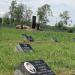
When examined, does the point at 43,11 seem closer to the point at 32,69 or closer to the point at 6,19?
the point at 6,19

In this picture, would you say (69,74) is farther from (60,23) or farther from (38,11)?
(60,23)

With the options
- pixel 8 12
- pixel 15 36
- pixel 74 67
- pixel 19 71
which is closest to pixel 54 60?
pixel 74 67

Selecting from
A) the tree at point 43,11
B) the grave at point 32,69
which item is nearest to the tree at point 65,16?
the tree at point 43,11

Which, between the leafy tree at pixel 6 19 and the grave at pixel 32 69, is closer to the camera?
the grave at pixel 32 69

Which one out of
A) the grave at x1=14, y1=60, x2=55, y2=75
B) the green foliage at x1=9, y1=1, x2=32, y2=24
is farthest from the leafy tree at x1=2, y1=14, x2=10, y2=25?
the grave at x1=14, y1=60, x2=55, y2=75

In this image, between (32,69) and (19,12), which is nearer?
(32,69)

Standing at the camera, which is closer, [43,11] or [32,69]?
[32,69]

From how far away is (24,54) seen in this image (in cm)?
1349

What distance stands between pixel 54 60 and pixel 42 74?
5.34 meters

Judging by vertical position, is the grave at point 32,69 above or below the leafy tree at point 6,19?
above

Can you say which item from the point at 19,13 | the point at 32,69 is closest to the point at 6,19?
the point at 19,13

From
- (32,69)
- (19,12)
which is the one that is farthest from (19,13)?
(32,69)

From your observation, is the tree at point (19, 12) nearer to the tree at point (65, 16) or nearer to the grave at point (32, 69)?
the tree at point (65, 16)

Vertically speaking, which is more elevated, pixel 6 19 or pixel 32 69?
pixel 32 69
